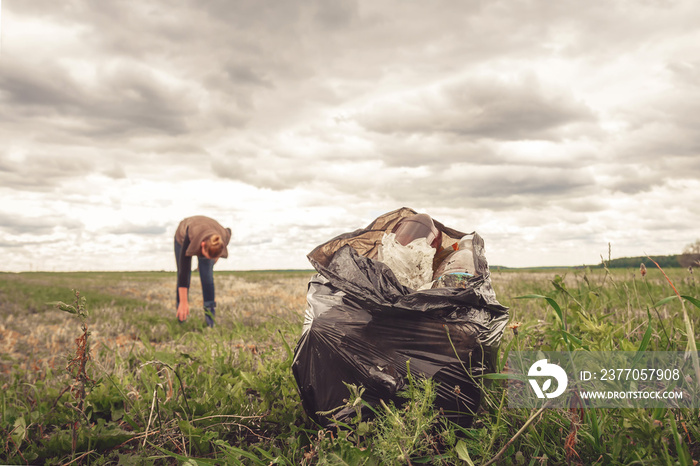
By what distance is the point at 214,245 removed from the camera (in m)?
6.07

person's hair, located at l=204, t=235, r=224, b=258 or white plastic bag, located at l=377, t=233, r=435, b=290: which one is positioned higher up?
person's hair, located at l=204, t=235, r=224, b=258

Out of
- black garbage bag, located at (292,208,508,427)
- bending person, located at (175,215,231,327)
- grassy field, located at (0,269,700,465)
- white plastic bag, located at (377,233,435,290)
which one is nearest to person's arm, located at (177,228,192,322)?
bending person, located at (175,215,231,327)

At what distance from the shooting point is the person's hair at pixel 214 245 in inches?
237

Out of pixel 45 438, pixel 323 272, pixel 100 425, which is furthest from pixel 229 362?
pixel 323 272

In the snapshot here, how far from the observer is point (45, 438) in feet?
7.36

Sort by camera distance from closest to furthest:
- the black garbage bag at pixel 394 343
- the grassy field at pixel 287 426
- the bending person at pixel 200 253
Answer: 1. the grassy field at pixel 287 426
2. the black garbage bag at pixel 394 343
3. the bending person at pixel 200 253

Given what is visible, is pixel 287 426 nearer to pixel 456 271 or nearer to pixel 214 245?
pixel 456 271

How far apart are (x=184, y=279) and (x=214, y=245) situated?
0.68 meters

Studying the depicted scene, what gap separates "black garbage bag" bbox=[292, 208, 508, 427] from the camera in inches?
75.9

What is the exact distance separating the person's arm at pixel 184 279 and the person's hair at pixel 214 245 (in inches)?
12.7

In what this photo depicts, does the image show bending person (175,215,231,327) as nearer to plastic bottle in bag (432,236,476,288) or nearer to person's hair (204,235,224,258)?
person's hair (204,235,224,258)

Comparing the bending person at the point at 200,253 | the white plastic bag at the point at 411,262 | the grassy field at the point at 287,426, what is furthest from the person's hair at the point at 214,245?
the white plastic bag at the point at 411,262

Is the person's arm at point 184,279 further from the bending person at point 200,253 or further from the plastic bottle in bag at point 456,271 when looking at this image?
the plastic bottle in bag at point 456,271

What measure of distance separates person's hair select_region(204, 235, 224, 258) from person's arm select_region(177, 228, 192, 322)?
0.32 m
